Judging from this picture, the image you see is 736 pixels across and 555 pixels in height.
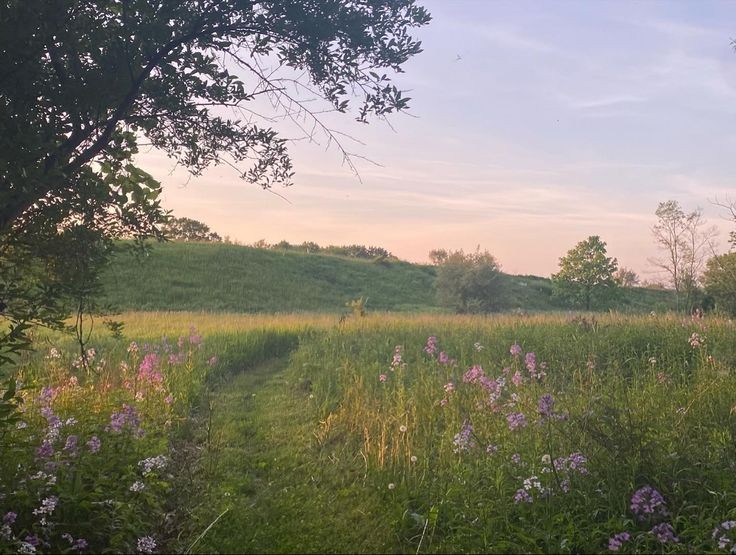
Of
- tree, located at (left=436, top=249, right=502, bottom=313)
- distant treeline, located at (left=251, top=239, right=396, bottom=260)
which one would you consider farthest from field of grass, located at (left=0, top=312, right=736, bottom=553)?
distant treeline, located at (left=251, top=239, right=396, bottom=260)

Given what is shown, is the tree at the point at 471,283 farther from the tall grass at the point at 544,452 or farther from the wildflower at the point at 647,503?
the wildflower at the point at 647,503

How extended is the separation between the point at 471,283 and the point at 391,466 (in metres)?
33.5

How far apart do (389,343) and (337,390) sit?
3831mm

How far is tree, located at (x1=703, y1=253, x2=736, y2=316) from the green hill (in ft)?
12.5

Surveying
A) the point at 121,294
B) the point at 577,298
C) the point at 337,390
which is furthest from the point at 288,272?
the point at 337,390

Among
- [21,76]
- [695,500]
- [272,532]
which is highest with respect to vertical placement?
[21,76]

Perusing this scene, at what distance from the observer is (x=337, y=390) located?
8625 millimetres

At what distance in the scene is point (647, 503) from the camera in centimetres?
396

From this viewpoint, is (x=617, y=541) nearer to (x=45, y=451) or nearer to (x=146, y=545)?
(x=146, y=545)

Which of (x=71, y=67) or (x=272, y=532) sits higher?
(x=71, y=67)

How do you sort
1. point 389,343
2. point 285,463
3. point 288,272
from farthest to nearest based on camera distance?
1. point 288,272
2. point 389,343
3. point 285,463

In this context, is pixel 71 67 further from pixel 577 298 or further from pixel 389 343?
pixel 577 298

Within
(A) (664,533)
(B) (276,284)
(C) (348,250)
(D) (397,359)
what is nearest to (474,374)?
(D) (397,359)

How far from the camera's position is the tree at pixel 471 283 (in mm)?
38094
